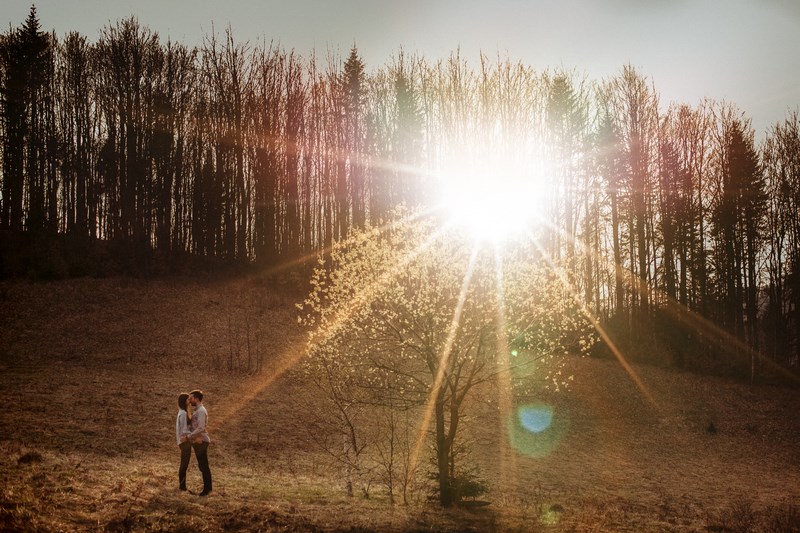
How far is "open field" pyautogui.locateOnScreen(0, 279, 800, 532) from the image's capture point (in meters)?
11.0

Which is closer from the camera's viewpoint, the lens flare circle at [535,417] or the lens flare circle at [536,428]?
the lens flare circle at [536,428]

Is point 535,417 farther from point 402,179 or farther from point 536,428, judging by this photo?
point 402,179

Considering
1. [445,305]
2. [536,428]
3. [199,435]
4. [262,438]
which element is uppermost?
[445,305]

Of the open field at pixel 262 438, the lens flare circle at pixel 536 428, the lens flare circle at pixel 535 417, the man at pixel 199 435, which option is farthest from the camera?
the lens flare circle at pixel 535 417

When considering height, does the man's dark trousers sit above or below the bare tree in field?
below

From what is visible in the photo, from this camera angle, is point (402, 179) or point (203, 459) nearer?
point (203, 459)

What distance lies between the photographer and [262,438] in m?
18.5

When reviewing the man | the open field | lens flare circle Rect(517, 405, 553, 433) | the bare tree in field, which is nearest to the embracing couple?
the man

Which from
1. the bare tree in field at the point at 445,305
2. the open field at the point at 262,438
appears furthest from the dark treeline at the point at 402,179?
the bare tree in field at the point at 445,305

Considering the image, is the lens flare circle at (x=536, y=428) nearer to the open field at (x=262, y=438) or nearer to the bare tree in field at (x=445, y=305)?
the open field at (x=262, y=438)

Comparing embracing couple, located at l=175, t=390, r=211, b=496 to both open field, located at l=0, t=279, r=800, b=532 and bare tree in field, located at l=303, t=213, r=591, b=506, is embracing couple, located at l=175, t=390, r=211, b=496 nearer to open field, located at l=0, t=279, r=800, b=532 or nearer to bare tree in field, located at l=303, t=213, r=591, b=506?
open field, located at l=0, t=279, r=800, b=532

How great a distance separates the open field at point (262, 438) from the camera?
10977mm

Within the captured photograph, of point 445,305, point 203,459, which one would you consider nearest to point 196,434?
point 203,459

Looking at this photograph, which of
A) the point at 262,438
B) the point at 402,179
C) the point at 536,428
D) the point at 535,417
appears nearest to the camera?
the point at 262,438
